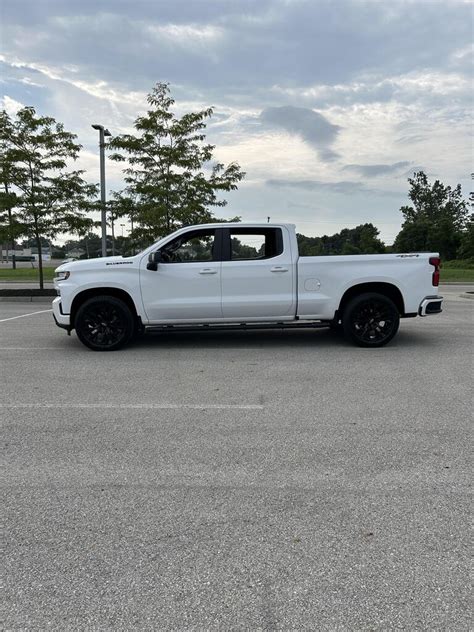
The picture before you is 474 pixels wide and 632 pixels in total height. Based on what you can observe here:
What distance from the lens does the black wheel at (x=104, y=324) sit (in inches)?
292

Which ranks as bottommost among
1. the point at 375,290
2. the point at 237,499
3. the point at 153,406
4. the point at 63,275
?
the point at 237,499

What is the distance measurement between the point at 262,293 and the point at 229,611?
5.73m

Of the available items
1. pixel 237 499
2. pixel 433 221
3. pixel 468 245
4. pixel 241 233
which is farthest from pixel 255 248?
pixel 433 221

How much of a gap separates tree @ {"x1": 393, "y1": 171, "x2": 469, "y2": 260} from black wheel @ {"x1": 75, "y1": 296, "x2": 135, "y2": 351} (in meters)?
60.6

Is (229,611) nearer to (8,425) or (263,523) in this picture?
(263,523)

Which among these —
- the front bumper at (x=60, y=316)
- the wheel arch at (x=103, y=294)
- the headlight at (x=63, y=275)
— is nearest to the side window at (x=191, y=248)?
the wheel arch at (x=103, y=294)

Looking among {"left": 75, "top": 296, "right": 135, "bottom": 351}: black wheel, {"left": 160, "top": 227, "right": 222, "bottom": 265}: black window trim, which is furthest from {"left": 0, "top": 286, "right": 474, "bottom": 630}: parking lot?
{"left": 160, "top": 227, "right": 222, "bottom": 265}: black window trim

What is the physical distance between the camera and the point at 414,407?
473cm

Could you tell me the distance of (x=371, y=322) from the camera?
764 centimetres

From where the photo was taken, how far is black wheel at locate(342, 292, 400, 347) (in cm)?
754

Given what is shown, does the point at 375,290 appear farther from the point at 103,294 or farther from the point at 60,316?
the point at 60,316

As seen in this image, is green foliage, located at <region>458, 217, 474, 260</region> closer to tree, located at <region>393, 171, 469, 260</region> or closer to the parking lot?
tree, located at <region>393, 171, 469, 260</region>

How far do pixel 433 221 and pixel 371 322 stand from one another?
98903 millimetres

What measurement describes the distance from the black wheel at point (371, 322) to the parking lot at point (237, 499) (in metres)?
1.57
